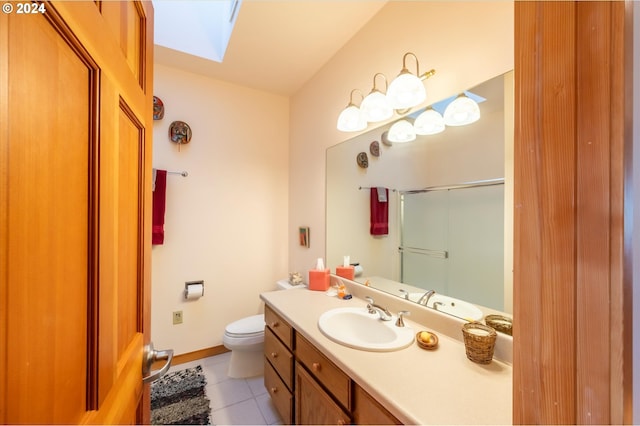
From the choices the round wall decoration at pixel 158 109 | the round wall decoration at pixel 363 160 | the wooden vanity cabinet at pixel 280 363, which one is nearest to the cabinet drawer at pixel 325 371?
the wooden vanity cabinet at pixel 280 363

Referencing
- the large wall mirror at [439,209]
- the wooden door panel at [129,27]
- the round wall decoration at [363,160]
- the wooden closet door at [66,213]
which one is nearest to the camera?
the wooden closet door at [66,213]

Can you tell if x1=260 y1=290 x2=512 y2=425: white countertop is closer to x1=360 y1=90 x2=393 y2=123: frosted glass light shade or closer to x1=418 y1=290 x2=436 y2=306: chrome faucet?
x1=418 y1=290 x2=436 y2=306: chrome faucet

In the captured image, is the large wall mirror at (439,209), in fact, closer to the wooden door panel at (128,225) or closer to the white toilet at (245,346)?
the white toilet at (245,346)

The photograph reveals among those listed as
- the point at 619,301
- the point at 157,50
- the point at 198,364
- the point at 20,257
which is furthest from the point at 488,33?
the point at 198,364

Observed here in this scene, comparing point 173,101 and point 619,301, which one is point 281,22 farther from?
point 619,301

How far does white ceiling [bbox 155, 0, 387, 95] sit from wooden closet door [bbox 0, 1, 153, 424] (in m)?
1.19

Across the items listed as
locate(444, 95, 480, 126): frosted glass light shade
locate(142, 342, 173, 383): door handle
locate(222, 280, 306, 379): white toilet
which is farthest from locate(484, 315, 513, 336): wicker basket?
locate(222, 280, 306, 379): white toilet

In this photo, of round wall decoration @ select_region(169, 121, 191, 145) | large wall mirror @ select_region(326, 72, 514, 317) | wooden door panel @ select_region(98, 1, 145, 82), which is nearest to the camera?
wooden door panel @ select_region(98, 1, 145, 82)

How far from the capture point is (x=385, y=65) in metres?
1.48

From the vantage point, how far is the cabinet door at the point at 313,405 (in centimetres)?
97

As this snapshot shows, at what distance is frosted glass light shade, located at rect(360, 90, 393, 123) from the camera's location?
143 centimetres

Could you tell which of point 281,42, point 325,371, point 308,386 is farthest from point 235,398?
point 281,42

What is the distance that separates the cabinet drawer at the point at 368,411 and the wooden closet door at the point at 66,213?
0.68 m

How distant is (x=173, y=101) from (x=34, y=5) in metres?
2.12
